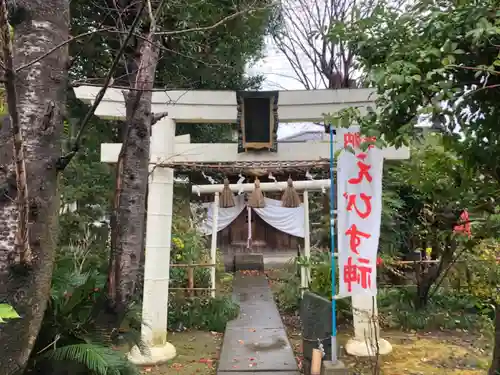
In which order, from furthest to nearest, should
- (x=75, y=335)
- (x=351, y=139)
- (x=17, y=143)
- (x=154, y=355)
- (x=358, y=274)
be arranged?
(x=154, y=355), (x=351, y=139), (x=358, y=274), (x=75, y=335), (x=17, y=143)

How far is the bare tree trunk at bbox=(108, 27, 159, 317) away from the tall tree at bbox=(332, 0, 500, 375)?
1.79 m

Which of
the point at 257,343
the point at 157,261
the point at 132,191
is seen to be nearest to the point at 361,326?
the point at 257,343

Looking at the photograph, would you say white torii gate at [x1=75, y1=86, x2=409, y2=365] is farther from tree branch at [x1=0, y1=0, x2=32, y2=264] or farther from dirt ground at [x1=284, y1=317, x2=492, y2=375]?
tree branch at [x1=0, y1=0, x2=32, y2=264]

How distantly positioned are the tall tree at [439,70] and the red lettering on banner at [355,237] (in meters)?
1.75

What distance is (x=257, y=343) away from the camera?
689 centimetres

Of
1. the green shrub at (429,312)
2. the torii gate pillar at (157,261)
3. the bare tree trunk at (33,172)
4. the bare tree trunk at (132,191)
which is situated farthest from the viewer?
the green shrub at (429,312)

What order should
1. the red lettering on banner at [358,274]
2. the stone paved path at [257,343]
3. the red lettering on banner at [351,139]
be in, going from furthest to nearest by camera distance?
the stone paved path at [257,343] → the red lettering on banner at [351,139] → the red lettering on banner at [358,274]

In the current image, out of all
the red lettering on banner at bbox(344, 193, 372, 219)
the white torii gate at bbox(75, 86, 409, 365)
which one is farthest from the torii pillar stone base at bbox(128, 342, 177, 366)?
the red lettering on banner at bbox(344, 193, 372, 219)

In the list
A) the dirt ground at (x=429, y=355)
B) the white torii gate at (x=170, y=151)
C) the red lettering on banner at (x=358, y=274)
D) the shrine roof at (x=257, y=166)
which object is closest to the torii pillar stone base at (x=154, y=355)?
the white torii gate at (x=170, y=151)

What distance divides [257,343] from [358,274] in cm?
264

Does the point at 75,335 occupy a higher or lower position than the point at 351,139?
lower

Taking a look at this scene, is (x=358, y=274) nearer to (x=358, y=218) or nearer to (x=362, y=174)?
(x=358, y=218)

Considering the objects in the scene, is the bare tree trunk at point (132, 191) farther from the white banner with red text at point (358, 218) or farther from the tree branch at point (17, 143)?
the white banner with red text at point (358, 218)

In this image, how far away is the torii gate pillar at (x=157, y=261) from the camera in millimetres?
5867
